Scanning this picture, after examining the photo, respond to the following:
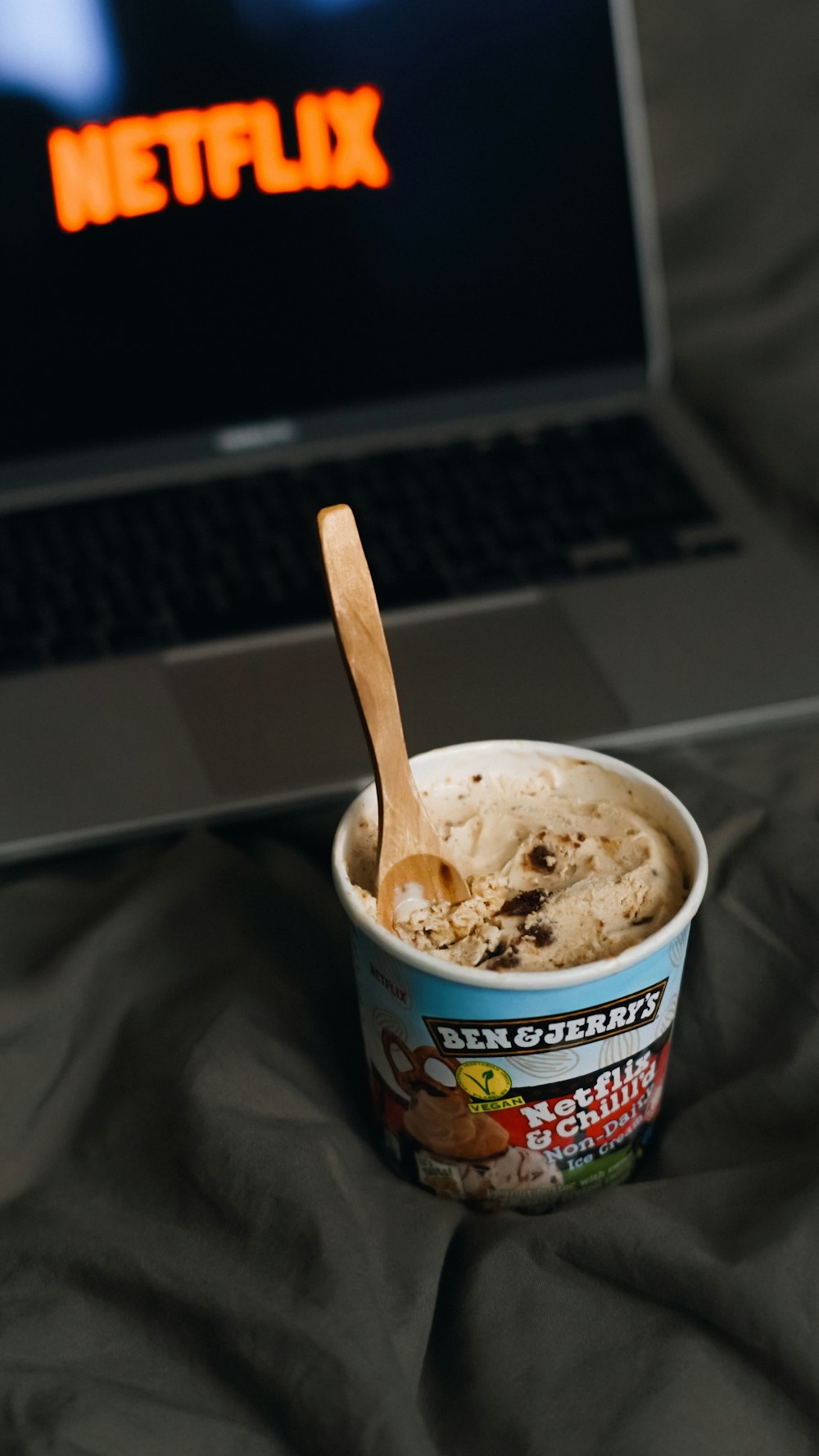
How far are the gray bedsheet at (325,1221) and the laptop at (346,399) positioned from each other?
0.41 ft

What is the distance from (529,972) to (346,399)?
0.57 meters

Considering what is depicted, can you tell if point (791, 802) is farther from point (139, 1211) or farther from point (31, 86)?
point (31, 86)

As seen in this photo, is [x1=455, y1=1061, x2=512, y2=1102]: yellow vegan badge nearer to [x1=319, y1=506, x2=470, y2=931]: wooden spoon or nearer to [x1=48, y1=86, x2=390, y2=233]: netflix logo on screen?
[x1=319, y1=506, x2=470, y2=931]: wooden spoon

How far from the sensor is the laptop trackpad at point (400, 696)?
72 cm

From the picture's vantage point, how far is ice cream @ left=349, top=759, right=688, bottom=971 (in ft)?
1.65

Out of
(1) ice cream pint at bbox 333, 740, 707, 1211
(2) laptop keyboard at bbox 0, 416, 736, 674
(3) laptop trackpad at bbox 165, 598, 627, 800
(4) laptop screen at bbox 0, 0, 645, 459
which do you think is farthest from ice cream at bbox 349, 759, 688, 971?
(4) laptop screen at bbox 0, 0, 645, 459

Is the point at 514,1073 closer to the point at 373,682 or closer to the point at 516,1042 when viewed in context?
the point at 516,1042

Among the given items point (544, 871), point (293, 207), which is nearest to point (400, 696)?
point (544, 871)

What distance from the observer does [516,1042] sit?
49 centimetres

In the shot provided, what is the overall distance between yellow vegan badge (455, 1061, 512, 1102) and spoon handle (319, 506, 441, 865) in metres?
0.08

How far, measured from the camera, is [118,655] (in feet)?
2.61

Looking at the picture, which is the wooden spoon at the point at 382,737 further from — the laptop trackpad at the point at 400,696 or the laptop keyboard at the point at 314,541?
the laptop keyboard at the point at 314,541

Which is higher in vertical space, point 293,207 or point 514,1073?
point 293,207

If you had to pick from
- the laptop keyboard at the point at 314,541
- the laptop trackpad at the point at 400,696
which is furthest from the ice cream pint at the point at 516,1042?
the laptop keyboard at the point at 314,541
